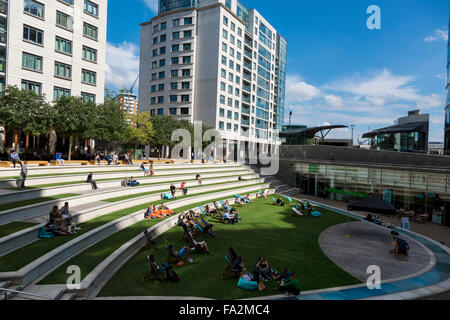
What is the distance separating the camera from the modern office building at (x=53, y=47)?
89.0ft

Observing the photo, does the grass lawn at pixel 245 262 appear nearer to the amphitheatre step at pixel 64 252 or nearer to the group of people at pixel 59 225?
the amphitheatre step at pixel 64 252

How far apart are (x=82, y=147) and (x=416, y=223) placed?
128 feet

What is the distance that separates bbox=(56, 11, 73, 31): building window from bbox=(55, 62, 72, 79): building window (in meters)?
4.71

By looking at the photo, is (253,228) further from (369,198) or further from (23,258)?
(23,258)

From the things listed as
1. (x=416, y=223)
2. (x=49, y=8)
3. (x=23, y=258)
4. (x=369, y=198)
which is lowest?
(x=416, y=223)

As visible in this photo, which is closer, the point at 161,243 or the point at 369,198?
the point at 161,243

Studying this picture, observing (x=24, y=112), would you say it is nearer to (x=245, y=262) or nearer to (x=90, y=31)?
(x=90, y=31)

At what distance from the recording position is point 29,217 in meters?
12.8

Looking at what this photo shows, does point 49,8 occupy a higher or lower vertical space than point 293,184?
higher

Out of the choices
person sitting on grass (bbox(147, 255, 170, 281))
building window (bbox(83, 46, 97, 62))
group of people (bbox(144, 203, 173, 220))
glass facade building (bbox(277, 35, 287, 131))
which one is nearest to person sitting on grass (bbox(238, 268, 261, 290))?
person sitting on grass (bbox(147, 255, 170, 281))

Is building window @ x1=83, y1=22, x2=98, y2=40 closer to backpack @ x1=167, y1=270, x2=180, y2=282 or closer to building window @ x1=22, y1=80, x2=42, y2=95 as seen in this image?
Result: building window @ x1=22, y1=80, x2=42, y2=95

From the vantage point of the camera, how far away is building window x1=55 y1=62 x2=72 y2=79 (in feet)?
101

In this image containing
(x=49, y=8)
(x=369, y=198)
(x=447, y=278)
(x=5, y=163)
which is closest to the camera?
(x=447, y=278)
